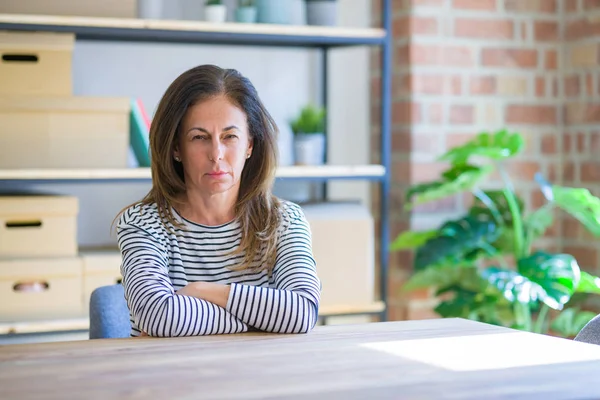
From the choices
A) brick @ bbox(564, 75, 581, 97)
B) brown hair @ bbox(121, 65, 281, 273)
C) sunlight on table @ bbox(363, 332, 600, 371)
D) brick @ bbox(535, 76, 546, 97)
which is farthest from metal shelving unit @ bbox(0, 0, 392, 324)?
sunlight on table @ bbox(363, 332, 600, 371)

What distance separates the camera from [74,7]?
2859 mm

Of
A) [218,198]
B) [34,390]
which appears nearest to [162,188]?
[218,198]

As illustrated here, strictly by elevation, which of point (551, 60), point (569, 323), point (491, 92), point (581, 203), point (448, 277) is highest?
point (551, 60)

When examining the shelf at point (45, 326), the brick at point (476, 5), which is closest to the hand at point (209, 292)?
the shelf at point (45, 326)

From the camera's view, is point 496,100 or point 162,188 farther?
point 496,100

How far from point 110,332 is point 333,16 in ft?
5.23

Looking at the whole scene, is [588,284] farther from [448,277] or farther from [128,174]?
[128,174]

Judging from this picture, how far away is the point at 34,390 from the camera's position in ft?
4.04

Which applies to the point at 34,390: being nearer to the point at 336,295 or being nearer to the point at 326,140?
the point at 336,295

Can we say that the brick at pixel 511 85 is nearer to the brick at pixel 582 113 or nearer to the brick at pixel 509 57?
the brick at pixel 509 57

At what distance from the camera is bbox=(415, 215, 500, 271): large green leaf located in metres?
2.94

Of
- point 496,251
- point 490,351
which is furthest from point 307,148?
point 490,351

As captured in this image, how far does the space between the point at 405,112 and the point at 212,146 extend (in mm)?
1601

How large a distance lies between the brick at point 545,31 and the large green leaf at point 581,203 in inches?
33.6
